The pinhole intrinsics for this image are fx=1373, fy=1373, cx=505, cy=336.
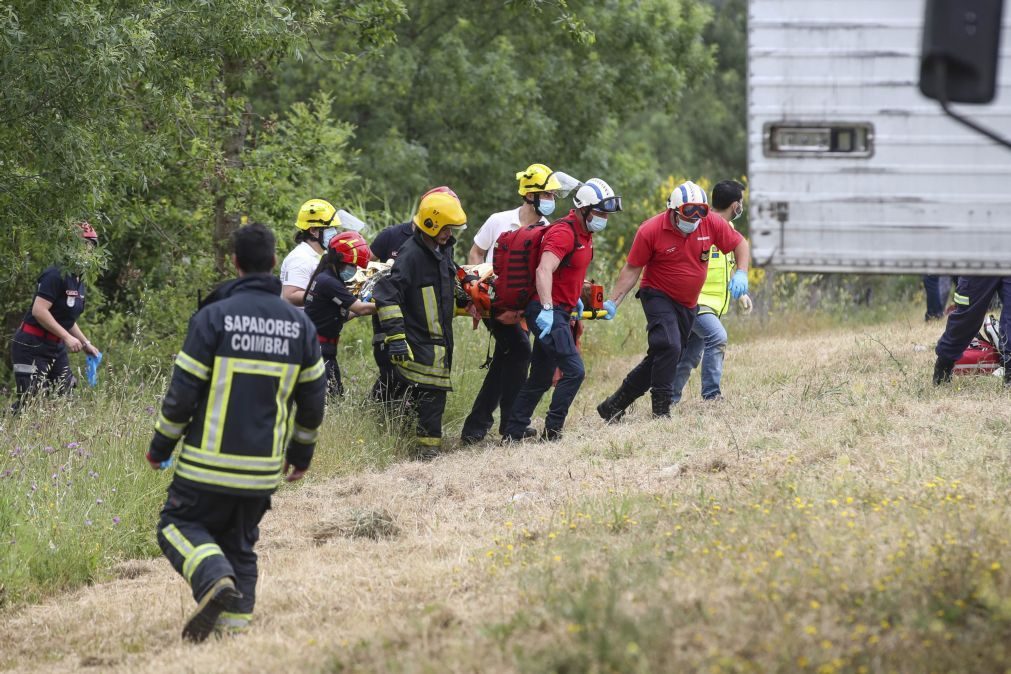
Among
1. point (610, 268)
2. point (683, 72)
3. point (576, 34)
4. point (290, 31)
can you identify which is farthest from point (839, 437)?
point (683, 72)

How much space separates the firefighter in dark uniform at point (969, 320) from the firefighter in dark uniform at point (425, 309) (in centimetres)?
359

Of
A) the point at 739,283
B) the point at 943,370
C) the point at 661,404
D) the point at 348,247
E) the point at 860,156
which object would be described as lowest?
the point at 661,404

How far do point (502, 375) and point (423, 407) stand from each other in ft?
2.72

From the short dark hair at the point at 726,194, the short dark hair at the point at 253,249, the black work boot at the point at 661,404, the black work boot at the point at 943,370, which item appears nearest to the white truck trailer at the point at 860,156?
the short dark hair at the point at 253,249

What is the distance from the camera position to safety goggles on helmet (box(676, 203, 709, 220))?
9.66 m

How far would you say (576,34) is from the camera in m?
14.1

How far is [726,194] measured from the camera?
10.6 metres

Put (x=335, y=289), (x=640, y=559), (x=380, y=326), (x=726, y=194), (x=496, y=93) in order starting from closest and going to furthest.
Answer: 1. (x=640, y=559)
2. (x=380, y=326)
3. (x=335, y=289)
4. (x=726, y=194)
5. (x=496, y=93)

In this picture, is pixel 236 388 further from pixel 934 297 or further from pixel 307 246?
pixel 934 297

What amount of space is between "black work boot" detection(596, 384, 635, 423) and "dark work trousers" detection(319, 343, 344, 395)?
6.71 feet

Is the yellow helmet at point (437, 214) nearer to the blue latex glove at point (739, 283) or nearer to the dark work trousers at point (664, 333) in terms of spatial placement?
the dark work trousers at point (664, 333)

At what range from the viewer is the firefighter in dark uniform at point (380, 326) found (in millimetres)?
9687

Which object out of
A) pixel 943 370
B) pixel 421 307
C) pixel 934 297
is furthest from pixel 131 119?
pixel 934 297

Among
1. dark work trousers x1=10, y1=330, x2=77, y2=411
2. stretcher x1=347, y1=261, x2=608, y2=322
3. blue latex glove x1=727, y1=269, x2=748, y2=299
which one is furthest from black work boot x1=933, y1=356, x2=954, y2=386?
dark work trousers x1=10, y1=330, x2=77, y2=411
